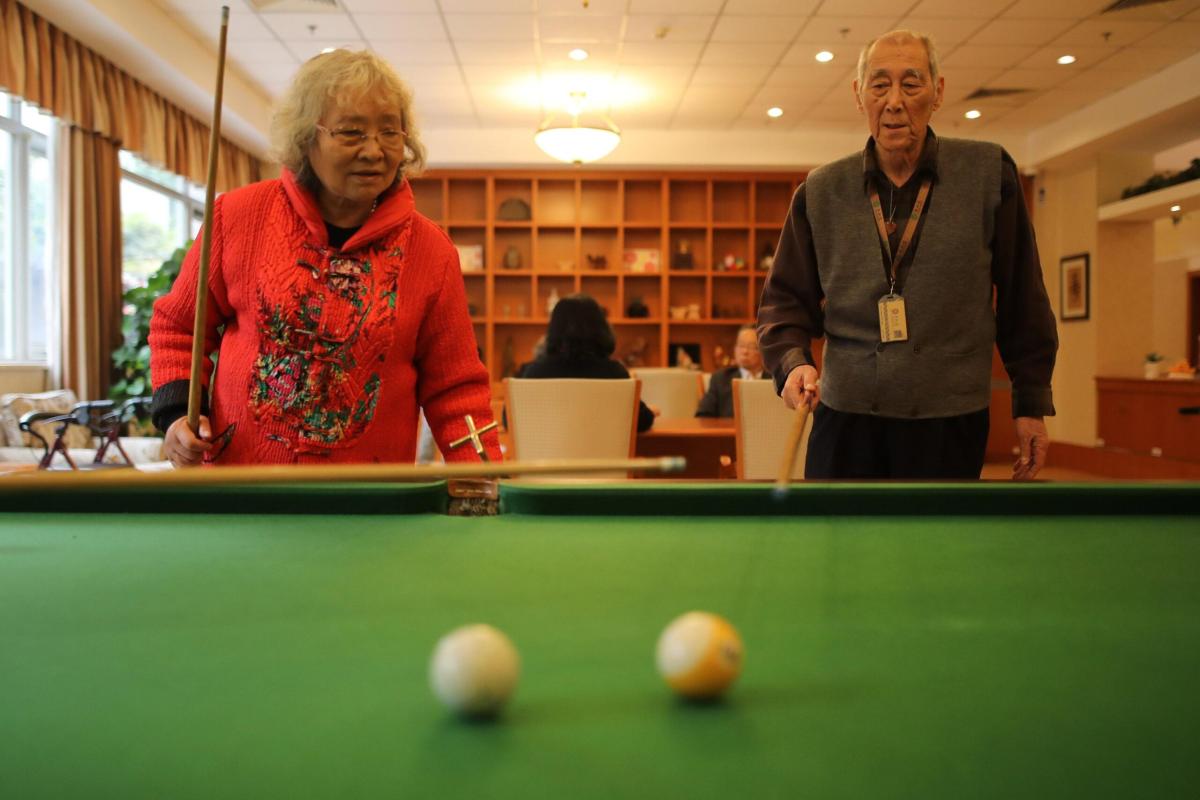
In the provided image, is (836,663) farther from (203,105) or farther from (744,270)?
(744,270)

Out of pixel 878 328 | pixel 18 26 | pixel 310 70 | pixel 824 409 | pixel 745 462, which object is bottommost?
pixel 745 462

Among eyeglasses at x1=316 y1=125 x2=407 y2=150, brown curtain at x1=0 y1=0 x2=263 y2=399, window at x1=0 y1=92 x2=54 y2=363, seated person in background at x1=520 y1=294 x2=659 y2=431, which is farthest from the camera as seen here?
window at x1=0 y1=92 x2=54 y2=363

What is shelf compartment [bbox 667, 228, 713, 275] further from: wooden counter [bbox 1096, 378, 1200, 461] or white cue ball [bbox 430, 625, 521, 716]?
white cue ball [bbox 430, 625, 521, 716]

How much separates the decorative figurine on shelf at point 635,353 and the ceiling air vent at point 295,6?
14.1 feet

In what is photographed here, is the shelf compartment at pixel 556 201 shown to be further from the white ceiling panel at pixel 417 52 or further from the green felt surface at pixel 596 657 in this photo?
the green felt surface at pixel 596 657

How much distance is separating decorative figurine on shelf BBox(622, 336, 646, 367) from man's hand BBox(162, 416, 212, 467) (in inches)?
293

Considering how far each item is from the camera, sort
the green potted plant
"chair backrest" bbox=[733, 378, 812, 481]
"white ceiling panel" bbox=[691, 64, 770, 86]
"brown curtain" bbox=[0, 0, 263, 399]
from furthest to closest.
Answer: the green potted plant, "white ceiling panel" bbox=[691, 64, 770, 86], "brown curtain" bbox=[0, 0, 263, 399], "chair backrest" bbox=[733, 378, 812, 481]

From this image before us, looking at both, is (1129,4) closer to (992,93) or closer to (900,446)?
(992,93)

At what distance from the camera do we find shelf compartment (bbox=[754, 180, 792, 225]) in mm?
9148

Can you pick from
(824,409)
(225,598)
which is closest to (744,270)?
(824,409)

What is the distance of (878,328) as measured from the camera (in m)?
1.92

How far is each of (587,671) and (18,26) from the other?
5511 mm

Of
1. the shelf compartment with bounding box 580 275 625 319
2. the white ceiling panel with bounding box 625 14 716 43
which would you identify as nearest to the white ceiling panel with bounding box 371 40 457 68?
the white ceiling panel with bounding box 625 14 716 43

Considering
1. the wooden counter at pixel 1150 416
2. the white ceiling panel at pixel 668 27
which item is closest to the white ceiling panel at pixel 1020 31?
the white ceiling panel at pixel 668 27
